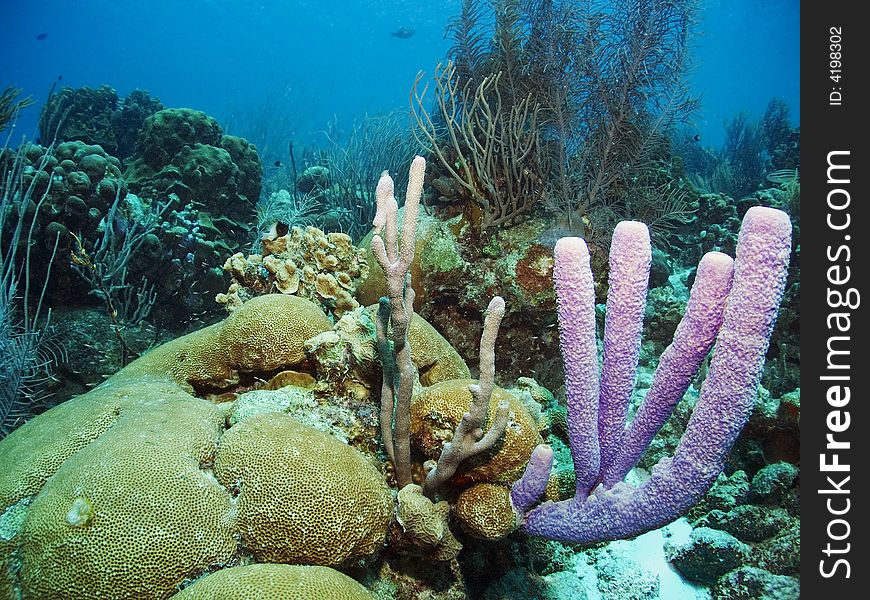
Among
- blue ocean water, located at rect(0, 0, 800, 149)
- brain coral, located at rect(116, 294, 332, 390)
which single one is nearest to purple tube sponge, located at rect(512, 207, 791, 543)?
brain coral, located at rect(116, 294, 332, 390)

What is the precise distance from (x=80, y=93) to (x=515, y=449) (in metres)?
12.7

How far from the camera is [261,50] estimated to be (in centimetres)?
9244

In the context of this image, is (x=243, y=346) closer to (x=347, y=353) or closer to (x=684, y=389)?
(x=347, y=353)

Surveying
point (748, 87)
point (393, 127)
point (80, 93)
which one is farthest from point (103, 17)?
point (748, 87)

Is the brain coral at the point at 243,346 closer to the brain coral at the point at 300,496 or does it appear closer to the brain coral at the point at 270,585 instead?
the brain coral at the point at 300,496

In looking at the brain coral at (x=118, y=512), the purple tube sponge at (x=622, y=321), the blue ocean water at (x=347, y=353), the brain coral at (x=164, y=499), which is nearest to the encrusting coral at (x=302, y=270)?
the blue ocean water at (x=347, y=353)

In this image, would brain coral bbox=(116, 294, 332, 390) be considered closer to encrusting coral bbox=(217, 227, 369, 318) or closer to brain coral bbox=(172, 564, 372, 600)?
encrusting coral bbox=(217, 227, 369, 318)

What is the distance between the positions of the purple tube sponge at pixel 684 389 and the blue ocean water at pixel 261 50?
5957cm

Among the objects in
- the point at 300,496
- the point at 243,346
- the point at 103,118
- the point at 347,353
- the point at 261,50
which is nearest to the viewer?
the point at 300,496

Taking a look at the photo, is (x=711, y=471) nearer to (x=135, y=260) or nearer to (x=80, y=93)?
(x=135, y=260)

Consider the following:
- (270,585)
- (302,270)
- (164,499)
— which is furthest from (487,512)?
(302,270)

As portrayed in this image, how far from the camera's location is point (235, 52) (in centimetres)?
8862

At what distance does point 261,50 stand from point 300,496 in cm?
11134

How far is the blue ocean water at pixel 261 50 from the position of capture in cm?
6303
